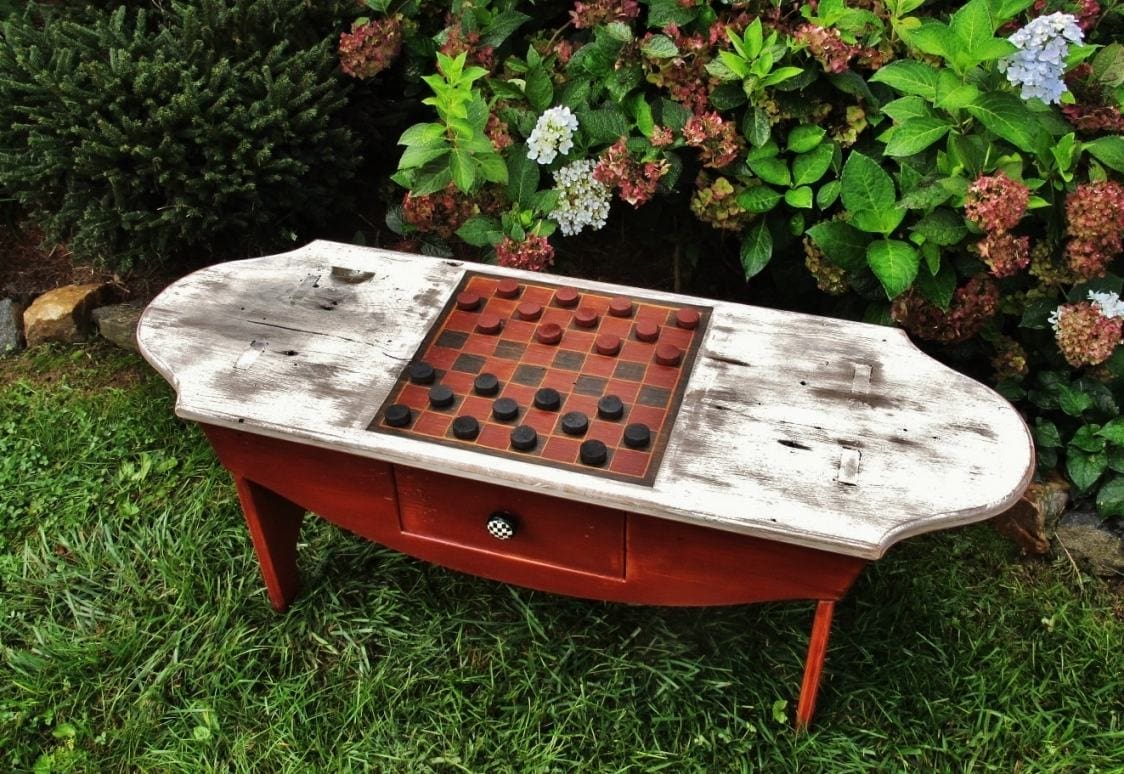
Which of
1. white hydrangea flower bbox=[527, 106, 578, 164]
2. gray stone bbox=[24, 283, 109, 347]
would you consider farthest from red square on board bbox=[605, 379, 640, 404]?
gray stone bbox=[24, 283, 109, 347]

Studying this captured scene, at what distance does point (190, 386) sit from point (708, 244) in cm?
193

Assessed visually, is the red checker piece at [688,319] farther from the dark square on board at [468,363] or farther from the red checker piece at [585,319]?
the dark square on board at [468,363]

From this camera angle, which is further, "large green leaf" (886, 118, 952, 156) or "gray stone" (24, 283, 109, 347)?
"gray stone" (24, 283, 109, 347)

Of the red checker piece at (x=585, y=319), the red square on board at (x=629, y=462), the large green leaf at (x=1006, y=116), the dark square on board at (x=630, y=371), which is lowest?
the dark square on board at (x=630, y=371)

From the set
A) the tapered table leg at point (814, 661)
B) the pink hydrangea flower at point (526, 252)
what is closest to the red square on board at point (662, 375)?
the tapered table leg at point (814, 661)

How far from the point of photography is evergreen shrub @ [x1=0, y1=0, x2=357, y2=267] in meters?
3.10

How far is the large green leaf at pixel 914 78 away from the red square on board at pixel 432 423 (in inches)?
53.6

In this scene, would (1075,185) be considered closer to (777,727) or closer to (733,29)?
(733,29)

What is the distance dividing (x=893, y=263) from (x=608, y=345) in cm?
85

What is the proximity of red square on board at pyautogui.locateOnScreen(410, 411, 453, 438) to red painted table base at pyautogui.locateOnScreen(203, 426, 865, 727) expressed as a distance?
0.09 metres

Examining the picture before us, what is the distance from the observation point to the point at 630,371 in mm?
2328

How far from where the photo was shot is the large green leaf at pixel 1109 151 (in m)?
2.59

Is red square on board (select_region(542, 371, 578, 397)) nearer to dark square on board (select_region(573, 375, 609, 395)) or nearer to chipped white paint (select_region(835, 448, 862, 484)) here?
dark square on board (select_region(573, 375, 609, 395))

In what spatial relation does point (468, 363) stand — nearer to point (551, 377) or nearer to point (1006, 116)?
point (551, 377)
